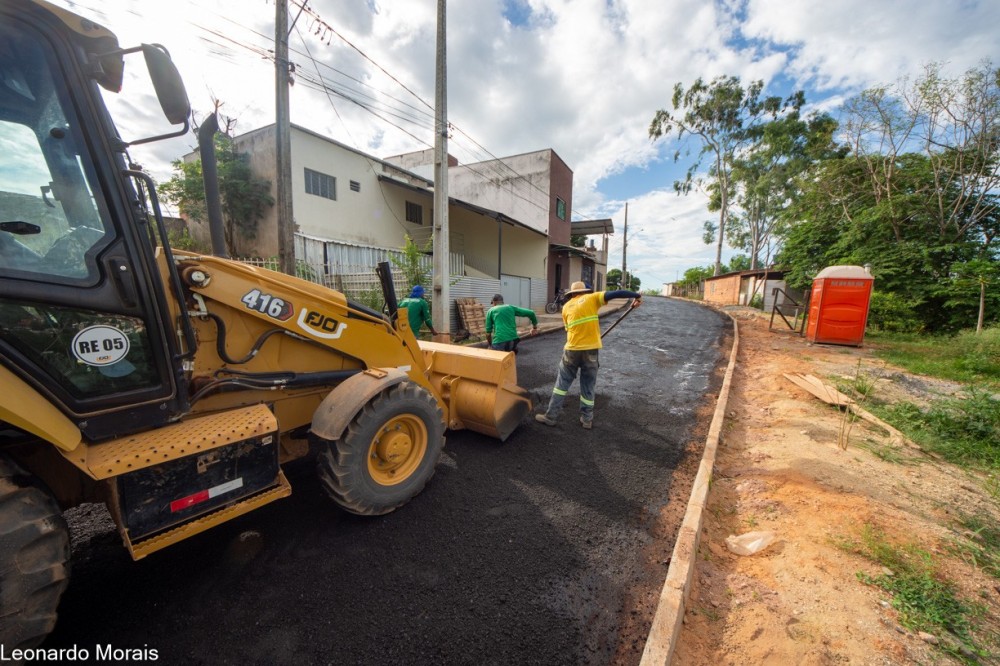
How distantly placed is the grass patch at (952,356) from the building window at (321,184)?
16539mm

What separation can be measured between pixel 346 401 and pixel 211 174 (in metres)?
1.63

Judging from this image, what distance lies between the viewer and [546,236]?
64.7 ft

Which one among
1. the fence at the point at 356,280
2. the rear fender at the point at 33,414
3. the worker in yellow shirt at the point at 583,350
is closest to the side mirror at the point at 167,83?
the rear fender at the point at 33,414

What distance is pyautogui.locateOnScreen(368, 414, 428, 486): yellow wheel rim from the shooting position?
278cm

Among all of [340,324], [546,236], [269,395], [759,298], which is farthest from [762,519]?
[759,298]

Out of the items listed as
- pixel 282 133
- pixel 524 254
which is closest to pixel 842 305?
pixel 282 133

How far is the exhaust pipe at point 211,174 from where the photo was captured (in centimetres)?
207

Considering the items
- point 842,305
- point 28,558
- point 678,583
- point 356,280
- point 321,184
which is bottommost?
point 678,583

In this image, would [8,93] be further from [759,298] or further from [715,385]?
[759,298]

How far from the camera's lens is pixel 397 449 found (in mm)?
2855

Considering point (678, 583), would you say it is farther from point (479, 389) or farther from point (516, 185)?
point (516, 185)

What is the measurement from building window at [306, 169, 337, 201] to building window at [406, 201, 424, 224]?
3728 mm

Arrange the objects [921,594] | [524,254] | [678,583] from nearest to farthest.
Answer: [921,594]
[678,583]
[524,254]

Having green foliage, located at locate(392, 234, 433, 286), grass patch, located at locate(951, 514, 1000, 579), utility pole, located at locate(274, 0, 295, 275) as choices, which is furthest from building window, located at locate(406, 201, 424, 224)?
grass patch, located at locate(951, 514, 1000, 579)
